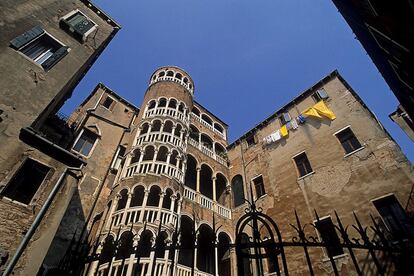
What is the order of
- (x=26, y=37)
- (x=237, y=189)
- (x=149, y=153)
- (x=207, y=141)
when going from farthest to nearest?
(x=207, y=141), (x=237, y=189), (x=149, y=153), (x=26, y=37)

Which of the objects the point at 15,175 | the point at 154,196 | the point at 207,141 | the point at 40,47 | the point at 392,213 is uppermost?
the point at 207,141

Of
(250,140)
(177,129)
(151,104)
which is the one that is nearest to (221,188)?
(250,140)

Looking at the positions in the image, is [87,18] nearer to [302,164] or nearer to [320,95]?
[320,95]

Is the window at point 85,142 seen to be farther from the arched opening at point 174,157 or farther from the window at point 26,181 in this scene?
the window at point 26,181

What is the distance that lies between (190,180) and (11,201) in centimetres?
1377

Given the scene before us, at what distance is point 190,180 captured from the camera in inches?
824

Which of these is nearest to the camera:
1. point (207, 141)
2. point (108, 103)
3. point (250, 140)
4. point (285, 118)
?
point (285, 118)

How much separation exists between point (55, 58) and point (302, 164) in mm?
16330

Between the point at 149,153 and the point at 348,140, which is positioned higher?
the point at 149,153

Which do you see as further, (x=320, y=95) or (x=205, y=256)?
(x=320, y=95)

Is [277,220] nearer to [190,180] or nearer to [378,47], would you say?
[190,180]

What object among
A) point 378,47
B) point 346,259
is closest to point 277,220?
point 346,259

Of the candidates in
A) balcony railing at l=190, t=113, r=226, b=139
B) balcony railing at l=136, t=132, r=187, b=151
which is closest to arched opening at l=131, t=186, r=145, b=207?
balcony railing at l=136, t=132, r=187, b=151

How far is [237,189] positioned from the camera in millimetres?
21078
